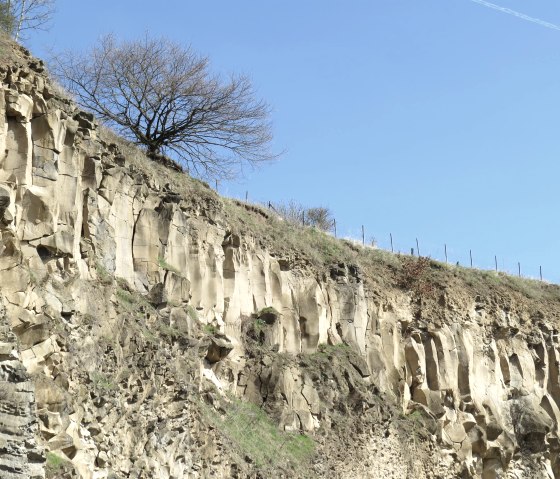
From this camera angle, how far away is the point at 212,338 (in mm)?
30516

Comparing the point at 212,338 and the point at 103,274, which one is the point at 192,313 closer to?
the point at 212,338

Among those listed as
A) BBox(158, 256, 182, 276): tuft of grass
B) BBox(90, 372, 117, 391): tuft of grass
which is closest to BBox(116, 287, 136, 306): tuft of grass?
BBox(158, 256, 182, 276): tuft of grass

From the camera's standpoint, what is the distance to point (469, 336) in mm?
42781

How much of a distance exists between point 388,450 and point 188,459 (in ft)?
35.8

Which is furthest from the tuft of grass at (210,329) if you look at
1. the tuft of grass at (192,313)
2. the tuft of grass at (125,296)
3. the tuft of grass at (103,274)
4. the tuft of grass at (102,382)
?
the tuft of grass at (102,382)

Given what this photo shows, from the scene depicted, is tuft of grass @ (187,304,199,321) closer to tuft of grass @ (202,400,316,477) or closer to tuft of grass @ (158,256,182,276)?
tuft of grass @ (158,256,182,276)

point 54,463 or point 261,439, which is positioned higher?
point 261,439

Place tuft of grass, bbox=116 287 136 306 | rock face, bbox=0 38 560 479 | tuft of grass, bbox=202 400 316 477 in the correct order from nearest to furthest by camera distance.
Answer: rock face, bbox=0 38 560 479 < tuft of grass, bbox=116 287 136 306 < tuft of grass, bbox=202 400 316 477

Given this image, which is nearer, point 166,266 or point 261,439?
point 261,439

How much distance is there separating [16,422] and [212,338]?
514 inches

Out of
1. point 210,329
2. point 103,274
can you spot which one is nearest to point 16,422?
Result: point 103,274

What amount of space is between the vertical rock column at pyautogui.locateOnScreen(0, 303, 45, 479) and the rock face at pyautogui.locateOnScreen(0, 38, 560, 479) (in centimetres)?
3

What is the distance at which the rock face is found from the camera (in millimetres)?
21938

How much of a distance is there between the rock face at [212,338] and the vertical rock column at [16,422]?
28mm
